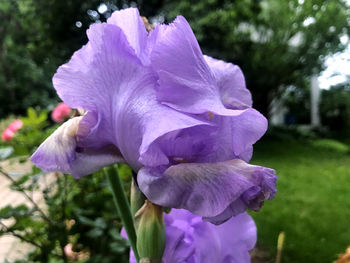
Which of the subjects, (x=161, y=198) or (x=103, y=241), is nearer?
(x=161, y=198)

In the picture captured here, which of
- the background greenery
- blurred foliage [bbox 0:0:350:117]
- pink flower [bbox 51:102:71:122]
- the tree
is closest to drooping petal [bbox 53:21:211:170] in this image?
the background greenery

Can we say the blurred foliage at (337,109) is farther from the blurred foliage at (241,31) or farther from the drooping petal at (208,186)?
the drooping petal at (208,186)

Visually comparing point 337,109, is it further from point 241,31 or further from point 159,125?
point 159,125

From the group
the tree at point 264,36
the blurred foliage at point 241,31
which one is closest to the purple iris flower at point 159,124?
the blurred foliage at point 241,31

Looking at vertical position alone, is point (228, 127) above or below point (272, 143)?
above

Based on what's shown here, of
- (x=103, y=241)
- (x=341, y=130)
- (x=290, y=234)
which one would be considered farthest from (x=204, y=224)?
(x=341, y=130)

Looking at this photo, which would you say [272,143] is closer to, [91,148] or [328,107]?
[328,107]
